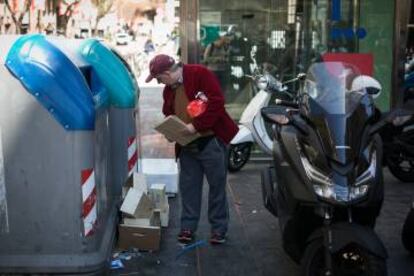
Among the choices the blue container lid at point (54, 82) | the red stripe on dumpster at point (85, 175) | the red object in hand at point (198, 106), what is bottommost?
the red stripe on dumpster at point (85, 175)

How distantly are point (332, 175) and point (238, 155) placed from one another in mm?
3804

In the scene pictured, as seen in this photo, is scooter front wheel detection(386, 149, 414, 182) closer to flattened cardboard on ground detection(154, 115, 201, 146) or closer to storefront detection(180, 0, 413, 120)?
storefront detection(180, 0, 413, 120)

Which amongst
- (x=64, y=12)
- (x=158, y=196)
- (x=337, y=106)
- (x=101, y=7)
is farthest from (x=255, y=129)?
(x=101, y=7)

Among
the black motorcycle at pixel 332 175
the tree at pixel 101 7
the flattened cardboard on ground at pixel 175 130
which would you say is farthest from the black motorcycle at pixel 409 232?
the tree at pixel 101 7

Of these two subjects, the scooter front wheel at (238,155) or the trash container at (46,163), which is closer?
the trash container at (46,163)

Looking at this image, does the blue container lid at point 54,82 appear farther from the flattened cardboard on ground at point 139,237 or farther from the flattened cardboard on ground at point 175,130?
the flattened cardboard on ground at point 139,237

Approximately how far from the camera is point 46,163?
3.96 m

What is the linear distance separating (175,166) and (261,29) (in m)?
2.47

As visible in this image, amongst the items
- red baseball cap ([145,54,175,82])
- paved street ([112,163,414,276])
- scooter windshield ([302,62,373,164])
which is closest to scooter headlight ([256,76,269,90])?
paved street ([112,163,414,276])

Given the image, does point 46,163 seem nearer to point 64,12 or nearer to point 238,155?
point 238,155

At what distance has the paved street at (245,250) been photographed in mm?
4473

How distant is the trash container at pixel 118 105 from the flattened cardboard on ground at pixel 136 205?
0.43m

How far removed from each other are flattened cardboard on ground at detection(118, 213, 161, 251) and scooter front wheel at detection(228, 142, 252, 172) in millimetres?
2517

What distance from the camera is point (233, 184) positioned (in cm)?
687
